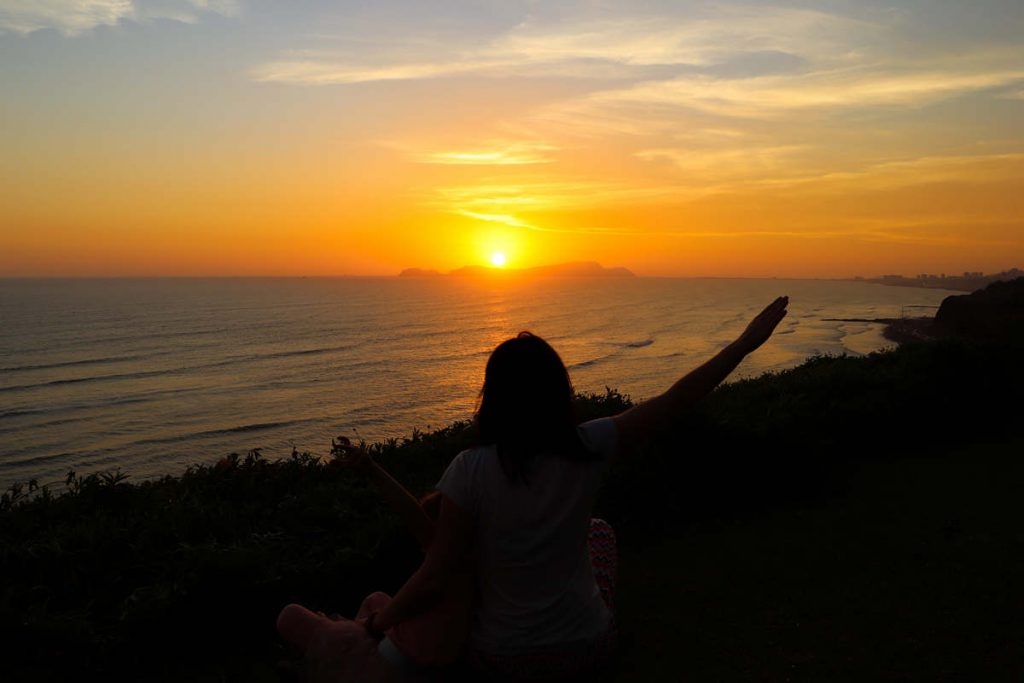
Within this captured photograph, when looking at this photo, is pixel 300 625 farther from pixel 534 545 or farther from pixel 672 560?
pixel 672 560

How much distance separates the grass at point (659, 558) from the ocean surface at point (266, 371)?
20.6m

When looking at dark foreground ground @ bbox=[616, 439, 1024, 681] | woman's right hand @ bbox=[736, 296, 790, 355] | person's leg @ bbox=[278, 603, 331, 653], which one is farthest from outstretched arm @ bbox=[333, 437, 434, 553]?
dark foreground ground @ bbox=[616, 439, 1024, 681]

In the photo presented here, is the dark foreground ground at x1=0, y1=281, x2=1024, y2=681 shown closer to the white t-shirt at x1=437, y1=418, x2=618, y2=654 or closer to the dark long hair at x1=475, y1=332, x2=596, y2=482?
the white t-shirt at x1=437, y1=418, x2=618, y2=654

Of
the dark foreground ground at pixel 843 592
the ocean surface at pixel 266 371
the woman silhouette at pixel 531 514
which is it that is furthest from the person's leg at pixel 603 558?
the ocean surface at pixel 266 371

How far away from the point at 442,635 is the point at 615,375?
48284 mm

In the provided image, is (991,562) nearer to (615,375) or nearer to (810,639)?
(810,639)

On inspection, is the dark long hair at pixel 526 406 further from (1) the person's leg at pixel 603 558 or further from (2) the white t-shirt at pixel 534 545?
(1) the person's leg at pixel 603 558

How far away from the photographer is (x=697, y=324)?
9612 cm

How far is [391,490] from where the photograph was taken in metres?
2.97

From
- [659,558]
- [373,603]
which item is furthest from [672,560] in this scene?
[373,603]

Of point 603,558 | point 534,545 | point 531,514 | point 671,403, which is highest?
point 671,403

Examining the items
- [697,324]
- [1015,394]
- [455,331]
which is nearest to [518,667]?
[1015,394]

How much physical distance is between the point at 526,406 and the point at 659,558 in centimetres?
400

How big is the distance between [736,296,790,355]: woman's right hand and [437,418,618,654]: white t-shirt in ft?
2.25
